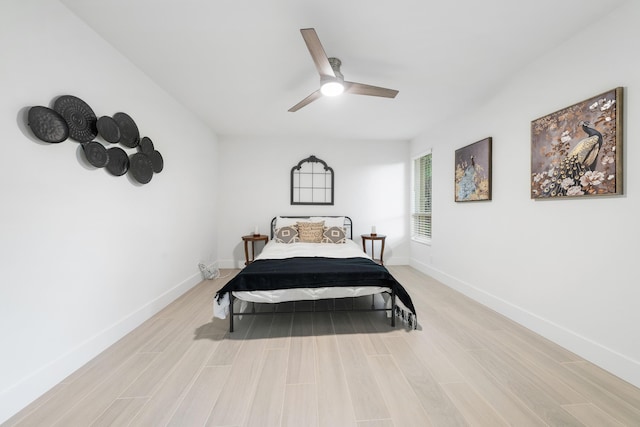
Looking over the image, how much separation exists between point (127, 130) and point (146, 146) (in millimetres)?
308

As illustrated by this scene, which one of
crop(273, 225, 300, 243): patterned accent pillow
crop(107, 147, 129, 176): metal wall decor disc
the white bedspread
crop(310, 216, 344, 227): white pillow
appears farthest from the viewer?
crop(310, 216, 344, 227): white pillow

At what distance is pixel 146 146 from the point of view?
8.51 feet

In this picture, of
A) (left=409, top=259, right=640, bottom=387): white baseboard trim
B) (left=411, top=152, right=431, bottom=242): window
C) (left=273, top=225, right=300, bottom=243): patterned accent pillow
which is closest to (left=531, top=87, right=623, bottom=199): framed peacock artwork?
(left=409, top=259, right=640, bottom=387): white baseboard trim

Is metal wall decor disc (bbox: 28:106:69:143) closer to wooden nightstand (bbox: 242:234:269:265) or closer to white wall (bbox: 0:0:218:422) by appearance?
white wall (bbox: 0:0:218:422)

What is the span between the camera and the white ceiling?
1738 mm

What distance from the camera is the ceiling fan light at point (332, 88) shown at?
2168 mm

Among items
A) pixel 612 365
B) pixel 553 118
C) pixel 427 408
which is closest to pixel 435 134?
pixel 553 118

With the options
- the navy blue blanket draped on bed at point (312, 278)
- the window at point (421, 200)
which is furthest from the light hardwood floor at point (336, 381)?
the window at point (421, 200)

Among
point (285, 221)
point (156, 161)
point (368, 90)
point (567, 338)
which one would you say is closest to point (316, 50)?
point (368, 90)

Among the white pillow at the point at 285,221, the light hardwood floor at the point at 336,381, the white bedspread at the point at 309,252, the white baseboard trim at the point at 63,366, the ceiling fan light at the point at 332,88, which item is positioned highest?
the ceiling fan light at the point at 332,88

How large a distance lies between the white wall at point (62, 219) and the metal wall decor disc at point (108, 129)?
97 millimetres

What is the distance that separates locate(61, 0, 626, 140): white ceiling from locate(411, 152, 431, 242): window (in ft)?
5.05

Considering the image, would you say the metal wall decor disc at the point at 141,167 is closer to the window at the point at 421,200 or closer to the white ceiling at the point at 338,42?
the white ceiling at the point at 338,42

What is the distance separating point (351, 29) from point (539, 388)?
2.80m
